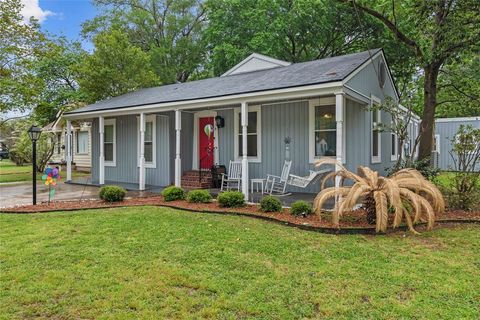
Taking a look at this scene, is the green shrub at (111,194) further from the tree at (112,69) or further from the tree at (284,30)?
the tree at (284,30)

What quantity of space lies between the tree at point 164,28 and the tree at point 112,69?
5.67 meters

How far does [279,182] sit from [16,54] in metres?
12.1

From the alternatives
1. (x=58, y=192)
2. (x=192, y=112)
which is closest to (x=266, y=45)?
(x=192, y=112)

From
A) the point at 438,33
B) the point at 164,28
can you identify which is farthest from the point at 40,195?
the point at 164,28

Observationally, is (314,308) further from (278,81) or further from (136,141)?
(136,141)

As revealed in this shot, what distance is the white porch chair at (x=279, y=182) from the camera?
8.52m

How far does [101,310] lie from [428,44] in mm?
10134

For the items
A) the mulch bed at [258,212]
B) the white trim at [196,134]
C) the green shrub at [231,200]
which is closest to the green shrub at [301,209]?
the mulch bed at [258,212]

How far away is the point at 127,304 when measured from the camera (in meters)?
2.88

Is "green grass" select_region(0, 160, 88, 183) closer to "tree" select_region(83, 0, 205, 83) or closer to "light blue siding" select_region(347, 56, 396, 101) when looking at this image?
"tree" select_region(83, 0, 205, 83)

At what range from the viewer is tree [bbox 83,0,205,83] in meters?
24.4

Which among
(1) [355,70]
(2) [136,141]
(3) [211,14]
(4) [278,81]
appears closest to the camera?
(1) [355,70]

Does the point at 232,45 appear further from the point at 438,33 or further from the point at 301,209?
the point at 301,209

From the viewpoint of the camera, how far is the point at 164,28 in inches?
1033
